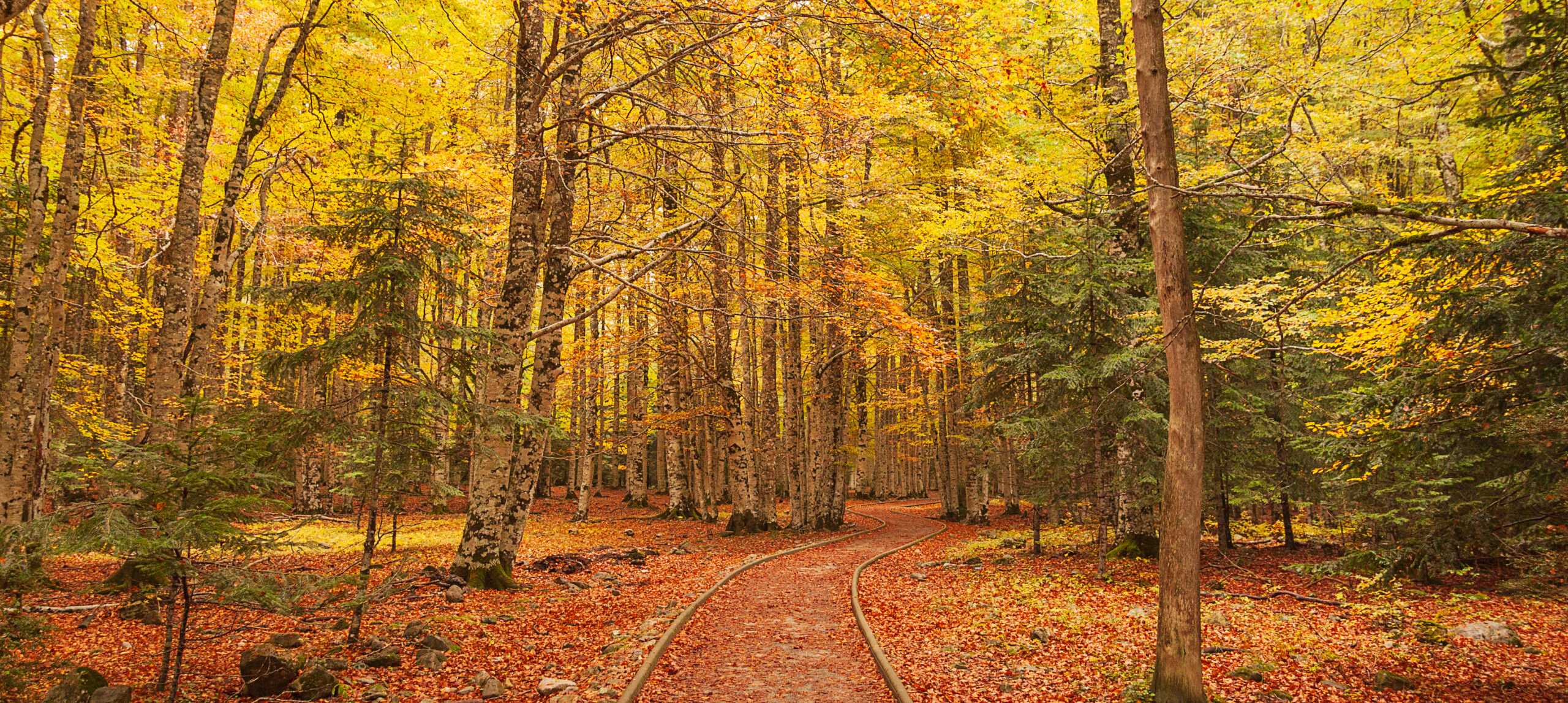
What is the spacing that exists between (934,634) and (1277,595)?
629cm

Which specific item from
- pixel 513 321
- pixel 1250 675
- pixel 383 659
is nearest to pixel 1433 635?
pixel 1250 675

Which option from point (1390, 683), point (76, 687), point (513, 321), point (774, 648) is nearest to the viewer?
point (76, 687)

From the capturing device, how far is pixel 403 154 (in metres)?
8.48

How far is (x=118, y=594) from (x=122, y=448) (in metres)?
7.03

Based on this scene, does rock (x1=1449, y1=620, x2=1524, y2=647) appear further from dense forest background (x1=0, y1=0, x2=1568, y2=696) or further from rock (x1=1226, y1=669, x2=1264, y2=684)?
rock (x1=1226, y1=669, x2=1264, y2=684)

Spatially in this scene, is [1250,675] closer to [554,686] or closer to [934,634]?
[934,634]

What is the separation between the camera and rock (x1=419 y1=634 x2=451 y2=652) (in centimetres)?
756

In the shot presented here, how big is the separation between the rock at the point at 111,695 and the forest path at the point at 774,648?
3.90 metres

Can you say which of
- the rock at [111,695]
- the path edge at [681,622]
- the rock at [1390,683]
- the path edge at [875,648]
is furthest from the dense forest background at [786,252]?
the path edge at [875,648]

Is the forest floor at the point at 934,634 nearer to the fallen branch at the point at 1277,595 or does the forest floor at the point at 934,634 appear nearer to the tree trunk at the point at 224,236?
the fallen branch at the point at 1277,595

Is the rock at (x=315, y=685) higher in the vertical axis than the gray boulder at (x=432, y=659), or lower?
higher

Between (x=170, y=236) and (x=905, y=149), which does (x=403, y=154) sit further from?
(x=905, y=149)

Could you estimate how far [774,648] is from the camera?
8.64 meters

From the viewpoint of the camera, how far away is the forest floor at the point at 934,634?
6.82m
